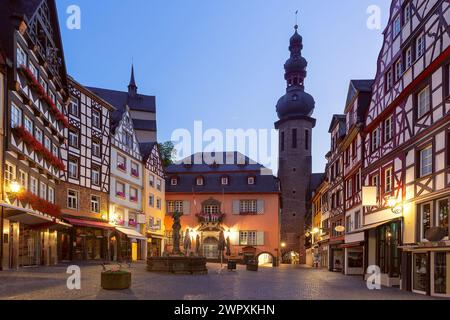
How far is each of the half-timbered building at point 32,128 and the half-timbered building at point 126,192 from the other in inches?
320

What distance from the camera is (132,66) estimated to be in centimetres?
7962

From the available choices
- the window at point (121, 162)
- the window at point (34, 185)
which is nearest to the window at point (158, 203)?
the window at point (121, 162)

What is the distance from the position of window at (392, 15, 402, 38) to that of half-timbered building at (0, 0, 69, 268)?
17767 mm

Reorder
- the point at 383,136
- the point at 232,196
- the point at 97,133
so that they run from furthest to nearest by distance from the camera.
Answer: the point at 232,196, the point at 97,133, the point at 383,136

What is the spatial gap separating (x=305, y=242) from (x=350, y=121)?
3437 centimetres

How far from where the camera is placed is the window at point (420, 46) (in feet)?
64.2

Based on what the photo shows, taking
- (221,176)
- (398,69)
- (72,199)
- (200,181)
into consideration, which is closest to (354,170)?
(398,69)

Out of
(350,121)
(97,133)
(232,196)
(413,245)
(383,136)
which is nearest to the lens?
(413,245)

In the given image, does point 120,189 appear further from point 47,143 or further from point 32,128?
point 32,128

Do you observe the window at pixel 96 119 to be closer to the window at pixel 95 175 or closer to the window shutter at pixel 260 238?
the window at pixel 95 175

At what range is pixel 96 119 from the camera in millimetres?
39031

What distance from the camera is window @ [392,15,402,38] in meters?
22.7
